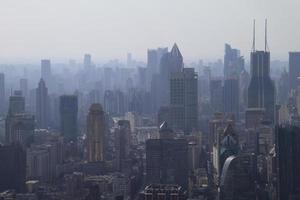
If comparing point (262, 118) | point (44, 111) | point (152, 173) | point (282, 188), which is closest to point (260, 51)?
point (262, 118)

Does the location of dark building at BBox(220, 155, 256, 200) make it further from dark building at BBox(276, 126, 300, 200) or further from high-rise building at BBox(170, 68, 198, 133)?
high-rise building at BBox(170, 68, 198, 133)

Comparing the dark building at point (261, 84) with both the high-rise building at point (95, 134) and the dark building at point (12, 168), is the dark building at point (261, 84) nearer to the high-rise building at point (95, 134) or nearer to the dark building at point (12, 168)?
the high-rise building at point (95, 134)

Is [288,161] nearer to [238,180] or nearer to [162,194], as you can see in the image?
[238,180]

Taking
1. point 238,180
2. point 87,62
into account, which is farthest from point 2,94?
point 238,180

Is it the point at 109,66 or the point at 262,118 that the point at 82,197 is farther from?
the point at 109,66

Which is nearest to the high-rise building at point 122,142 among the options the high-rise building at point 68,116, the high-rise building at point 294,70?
the high-rise building at point 68,116

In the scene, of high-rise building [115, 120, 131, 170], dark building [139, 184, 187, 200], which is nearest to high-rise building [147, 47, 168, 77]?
high-rise building [115, 120, 131, 170]
